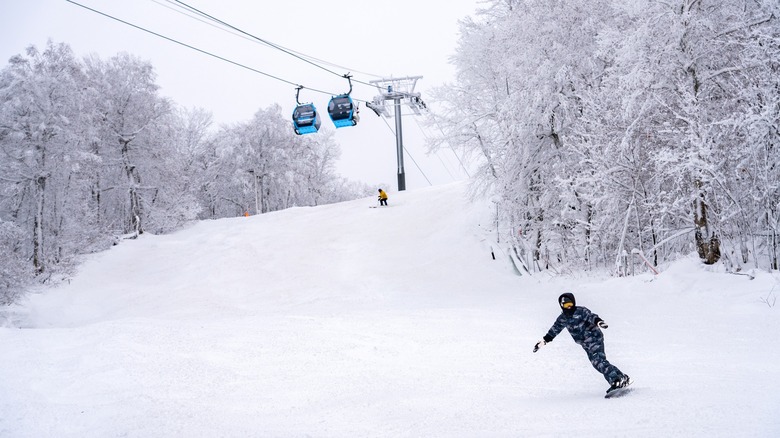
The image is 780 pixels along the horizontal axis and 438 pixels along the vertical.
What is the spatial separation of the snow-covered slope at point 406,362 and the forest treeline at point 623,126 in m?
1.69

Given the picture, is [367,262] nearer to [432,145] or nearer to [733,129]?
[432,145]

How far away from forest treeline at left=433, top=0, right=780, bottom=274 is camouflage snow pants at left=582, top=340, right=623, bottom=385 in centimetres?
736

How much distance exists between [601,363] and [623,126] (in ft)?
34.9

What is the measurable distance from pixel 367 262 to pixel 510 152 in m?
8.49

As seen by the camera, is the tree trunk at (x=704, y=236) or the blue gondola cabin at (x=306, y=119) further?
the blue gondola cabin at (x=306, y=119)

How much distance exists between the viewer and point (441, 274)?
20938 mm

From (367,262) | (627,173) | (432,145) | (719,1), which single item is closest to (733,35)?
(719,1)

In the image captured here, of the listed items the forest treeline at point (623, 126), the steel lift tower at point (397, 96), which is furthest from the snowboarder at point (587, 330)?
the steel lift tower at point (397, 96)

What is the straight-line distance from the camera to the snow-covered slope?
18.9 feet

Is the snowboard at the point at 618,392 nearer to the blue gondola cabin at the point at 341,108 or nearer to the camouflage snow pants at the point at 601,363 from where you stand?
the camouflage snow pants at the point at 601,363

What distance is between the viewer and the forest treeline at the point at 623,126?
40.5ft

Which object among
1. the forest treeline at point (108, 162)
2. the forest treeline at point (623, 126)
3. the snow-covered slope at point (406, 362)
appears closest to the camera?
the snow-covered slope at point (406, 362)

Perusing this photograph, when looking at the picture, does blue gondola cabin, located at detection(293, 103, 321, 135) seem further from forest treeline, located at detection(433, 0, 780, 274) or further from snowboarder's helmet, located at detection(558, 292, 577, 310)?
snowboarder's helmet, located at detection(558, 292, 577, 310)

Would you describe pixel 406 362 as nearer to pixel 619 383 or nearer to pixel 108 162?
pixel 619 383
